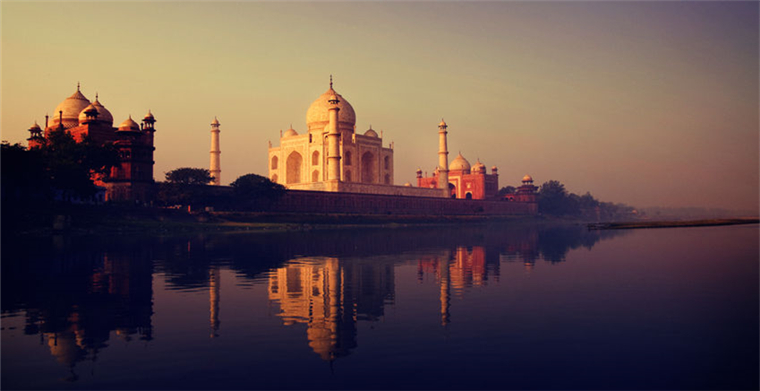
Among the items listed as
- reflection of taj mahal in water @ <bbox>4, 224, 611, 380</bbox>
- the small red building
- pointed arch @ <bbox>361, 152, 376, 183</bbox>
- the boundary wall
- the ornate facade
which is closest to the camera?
reflection of taj mahal in water @ <bbox>4, 224, 611, 380</bbox>

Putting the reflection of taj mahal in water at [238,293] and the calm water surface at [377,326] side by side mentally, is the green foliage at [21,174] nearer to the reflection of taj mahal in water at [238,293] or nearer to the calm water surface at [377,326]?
the reflection of taj mahal in water at [238,293]

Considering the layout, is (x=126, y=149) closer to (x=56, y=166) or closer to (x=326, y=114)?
(x=56, y=166)

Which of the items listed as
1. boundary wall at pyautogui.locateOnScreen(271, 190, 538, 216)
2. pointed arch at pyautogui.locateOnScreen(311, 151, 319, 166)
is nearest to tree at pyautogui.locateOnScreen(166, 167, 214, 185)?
boundary wall at pyautogui.locateOnScreen(271, 190, 538, 216)

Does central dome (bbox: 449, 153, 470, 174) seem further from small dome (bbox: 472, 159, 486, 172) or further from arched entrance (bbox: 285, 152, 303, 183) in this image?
arched entrance (bbox: 285, 152, 303, 183)

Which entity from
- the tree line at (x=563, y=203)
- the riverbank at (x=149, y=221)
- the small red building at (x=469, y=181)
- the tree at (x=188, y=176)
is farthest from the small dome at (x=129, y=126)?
the tree line at (x=563, y=203)

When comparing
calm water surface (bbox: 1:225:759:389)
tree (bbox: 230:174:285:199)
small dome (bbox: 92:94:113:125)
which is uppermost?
small dome (bbox: 92:94:113:125)

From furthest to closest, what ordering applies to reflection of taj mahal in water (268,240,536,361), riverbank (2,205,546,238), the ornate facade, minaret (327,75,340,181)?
the ornate facade
minaret (327,75,340,181)
riverbank (2,205,546,238)
reflection of taj mahal in water (268,240,536,361)
